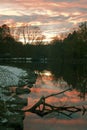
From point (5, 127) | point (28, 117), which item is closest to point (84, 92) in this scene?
point (28, 117)

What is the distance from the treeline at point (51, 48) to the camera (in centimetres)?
10371

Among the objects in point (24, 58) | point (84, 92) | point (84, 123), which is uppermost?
point (84, 123)

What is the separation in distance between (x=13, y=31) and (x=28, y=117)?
111 m

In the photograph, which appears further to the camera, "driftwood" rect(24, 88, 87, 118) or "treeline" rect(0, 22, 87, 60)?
"treeline" rect(0, 22, 87, 60)

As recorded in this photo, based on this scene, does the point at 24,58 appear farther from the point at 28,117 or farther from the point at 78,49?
the point at 28,117

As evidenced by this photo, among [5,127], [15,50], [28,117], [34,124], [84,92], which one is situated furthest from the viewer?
[15,50]

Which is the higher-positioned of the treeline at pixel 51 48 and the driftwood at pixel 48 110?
the driftwood at pixel 48 110

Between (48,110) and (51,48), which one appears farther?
(51,48)

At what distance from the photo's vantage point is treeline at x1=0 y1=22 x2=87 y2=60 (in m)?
104

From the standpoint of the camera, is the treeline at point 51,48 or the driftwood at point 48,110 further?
the treeline at point 51,48

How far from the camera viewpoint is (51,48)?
113125mm

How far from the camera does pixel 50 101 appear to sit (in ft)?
72.4

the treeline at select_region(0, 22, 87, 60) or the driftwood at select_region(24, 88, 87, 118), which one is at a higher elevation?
the driftwood at select_region(24, 88, 87, 118)

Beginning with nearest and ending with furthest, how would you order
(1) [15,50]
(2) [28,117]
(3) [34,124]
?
(3) [34,124]
(2) [28,117]
(1) [15,50]
